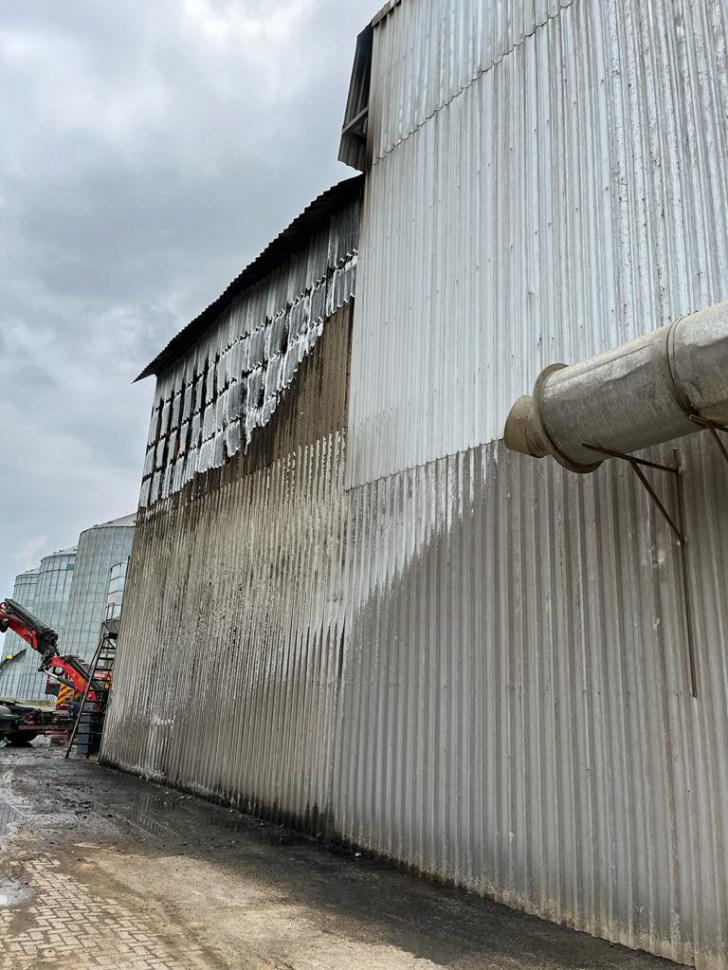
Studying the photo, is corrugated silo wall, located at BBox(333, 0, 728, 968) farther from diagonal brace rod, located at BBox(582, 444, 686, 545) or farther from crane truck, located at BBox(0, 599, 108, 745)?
crane truck, located at BBox(0, 599, 108, 745)

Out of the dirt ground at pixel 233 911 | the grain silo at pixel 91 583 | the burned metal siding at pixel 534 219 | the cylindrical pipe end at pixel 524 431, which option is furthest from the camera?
the grain silo at pixel 91 583

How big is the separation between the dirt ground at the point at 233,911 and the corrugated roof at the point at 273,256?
944 cm

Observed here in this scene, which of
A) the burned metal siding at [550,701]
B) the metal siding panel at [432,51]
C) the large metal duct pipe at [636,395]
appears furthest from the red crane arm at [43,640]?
the large metal duct pipe at [636,395]

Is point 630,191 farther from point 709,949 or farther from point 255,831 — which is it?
point 255,831

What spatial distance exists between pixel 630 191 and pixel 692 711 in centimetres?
465

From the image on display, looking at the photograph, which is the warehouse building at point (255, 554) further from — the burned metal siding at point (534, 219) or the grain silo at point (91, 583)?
the grain silo at point (91, 583)

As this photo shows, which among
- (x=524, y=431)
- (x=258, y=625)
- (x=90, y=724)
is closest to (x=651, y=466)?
(x=524, y=431)

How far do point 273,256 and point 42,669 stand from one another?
1460 cm

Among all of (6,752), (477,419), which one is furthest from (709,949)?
(6,752)

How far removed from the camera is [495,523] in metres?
6.80

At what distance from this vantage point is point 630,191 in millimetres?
6332

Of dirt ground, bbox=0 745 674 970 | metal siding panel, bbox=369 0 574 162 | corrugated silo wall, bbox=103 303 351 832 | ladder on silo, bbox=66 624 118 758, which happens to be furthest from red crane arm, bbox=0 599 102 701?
metal siding panel, bbox=369 0 574 162

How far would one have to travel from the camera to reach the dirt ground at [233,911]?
4.44 m

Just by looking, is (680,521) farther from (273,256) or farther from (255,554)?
(273,256)
